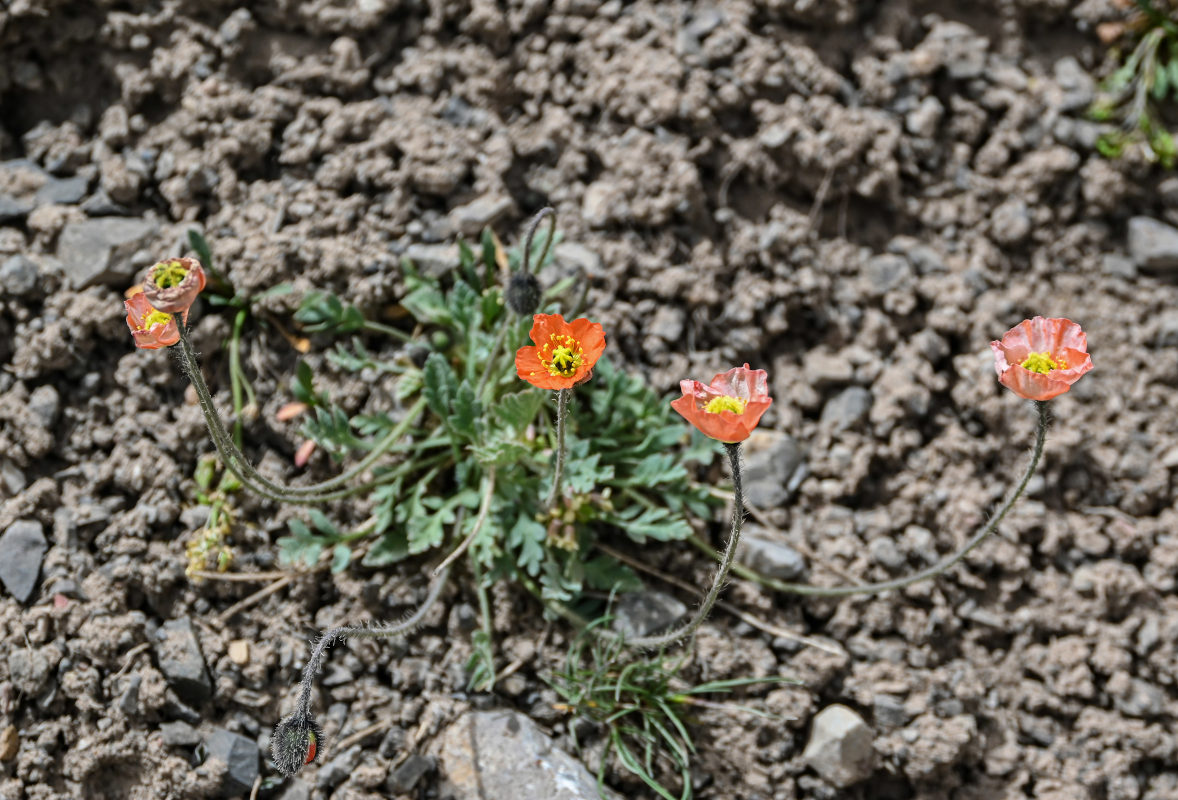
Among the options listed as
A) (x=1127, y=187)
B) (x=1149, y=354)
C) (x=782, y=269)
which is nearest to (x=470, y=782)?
(x=782, y=269)

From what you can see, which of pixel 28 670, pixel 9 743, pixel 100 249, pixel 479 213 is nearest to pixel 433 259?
pixel 479 213

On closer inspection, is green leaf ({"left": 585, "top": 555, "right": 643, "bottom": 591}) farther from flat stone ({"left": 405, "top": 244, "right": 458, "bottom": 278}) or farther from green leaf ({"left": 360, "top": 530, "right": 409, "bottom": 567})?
flat stone ({"left": 405, "top": 244, "right": 458, "bottom": 278})

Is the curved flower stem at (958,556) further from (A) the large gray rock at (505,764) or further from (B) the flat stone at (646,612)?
(A) the large gray rock at (505,764)

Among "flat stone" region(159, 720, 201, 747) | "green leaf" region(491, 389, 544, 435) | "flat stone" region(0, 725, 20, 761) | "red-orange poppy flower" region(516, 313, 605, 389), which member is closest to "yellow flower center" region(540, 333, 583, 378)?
"red-orange poppy flower" region(516, 313, 605, 389)

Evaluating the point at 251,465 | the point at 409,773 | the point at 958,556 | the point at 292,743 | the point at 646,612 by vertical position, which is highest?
the point at 958,556

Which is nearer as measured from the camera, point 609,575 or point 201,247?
point 609,575

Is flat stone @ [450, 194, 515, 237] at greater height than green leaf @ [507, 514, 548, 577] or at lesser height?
greater

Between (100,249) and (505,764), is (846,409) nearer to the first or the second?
(505,764)
